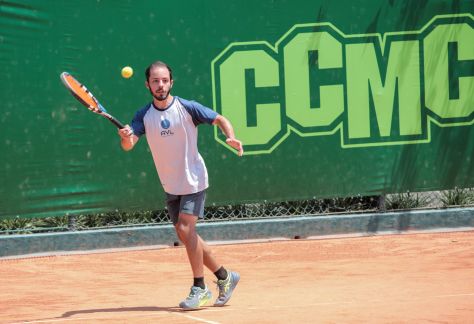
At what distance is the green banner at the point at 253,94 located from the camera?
403 inches

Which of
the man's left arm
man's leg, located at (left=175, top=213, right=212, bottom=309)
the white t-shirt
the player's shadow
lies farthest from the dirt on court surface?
the man's left arm

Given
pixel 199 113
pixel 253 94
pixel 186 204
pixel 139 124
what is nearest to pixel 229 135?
pixel 199 113

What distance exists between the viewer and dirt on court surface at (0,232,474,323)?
689 centimetres

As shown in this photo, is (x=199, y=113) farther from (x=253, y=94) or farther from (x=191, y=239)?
(x=253, y=94)

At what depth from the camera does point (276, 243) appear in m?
10.8

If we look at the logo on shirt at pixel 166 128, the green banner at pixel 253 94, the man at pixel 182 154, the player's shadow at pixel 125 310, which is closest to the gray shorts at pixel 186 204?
the man at pixel 182 154

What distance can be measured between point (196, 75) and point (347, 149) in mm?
1888

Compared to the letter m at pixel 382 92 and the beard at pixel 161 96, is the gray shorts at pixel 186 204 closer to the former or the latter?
the beard at pixel 161 96

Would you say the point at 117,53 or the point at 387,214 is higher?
the point at 117,53

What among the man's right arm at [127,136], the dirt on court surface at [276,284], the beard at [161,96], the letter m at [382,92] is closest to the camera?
the dirt on court surface at [276,284]

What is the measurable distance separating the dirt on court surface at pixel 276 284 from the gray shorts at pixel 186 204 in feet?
2.30

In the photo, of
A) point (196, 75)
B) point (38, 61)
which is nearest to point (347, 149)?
point (196, 75)

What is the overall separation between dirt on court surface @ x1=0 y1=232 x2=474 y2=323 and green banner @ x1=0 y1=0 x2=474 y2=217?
716 millimetres

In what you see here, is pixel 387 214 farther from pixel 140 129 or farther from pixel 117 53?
pixel 140 129
